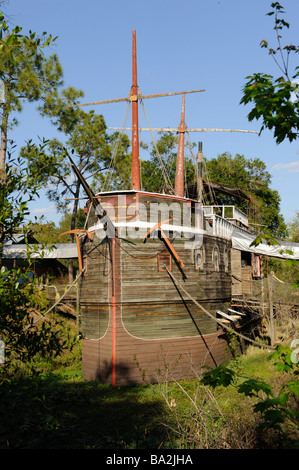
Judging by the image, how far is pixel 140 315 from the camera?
1581 cm

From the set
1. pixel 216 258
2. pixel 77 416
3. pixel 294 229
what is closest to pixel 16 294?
pixel 77 416

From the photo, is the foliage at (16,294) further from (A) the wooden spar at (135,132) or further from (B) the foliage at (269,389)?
(A) the wooden spar at (135,132)

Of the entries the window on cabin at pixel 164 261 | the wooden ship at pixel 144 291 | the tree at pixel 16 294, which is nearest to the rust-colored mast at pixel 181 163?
the wooden ship at pixel 144 291

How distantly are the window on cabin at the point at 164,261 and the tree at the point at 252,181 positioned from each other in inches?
1328

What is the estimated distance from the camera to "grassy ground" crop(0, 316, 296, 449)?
6348 millimetres

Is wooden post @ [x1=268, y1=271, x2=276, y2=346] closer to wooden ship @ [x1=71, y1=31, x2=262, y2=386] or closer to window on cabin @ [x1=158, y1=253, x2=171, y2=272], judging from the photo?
wooden ship @ [x1=71, y1=31, x2=262, y2=386]

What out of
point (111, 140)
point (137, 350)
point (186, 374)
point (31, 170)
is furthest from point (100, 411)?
point (111, 140)

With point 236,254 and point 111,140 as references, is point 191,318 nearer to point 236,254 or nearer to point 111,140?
point 236,254

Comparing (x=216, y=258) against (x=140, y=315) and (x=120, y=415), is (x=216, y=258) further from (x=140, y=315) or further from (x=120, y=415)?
(x=120, y=415)

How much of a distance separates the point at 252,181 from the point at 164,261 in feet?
119

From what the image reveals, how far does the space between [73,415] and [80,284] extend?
7845mm

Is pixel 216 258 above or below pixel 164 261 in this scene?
above

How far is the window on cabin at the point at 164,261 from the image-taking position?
1641 cm

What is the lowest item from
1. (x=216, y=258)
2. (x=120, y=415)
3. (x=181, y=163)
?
(x=120, y=415)
